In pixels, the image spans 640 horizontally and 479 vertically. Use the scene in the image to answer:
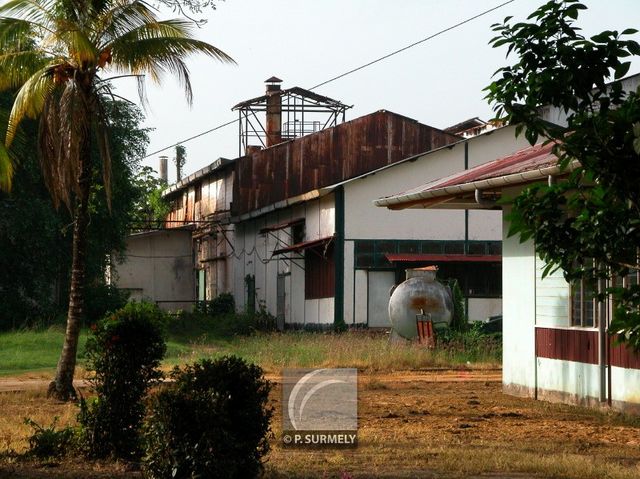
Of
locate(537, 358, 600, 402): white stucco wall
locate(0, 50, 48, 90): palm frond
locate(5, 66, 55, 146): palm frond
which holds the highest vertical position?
locate(0, 50, 48, 90): palm frond

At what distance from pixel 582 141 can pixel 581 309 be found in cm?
936

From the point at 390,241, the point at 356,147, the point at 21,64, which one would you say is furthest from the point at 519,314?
the point at 356,147

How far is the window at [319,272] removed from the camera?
123ft

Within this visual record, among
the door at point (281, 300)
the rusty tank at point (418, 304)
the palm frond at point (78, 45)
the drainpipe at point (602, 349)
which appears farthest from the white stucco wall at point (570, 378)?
the door at point (281, 300)

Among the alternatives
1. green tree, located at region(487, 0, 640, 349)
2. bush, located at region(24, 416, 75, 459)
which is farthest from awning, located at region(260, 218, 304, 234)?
green tree, located at region(487, 0, 640, 349)

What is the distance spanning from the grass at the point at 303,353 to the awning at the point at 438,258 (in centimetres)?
641

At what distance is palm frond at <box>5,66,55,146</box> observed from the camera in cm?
1653

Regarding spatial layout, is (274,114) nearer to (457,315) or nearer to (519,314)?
(457,315)

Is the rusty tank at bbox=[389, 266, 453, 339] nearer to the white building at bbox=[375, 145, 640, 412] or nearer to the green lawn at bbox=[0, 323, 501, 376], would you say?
the green lawn at bbox=[0, 323, 501, 376]

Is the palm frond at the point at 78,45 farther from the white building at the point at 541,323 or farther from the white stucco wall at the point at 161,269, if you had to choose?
the white stucco wall at the point at 161,269

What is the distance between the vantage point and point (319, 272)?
3916 cm

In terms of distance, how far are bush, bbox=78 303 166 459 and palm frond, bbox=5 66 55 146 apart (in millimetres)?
5813

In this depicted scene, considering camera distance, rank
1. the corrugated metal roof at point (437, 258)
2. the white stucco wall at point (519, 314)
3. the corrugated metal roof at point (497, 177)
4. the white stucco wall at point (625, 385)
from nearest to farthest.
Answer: the white stucco wall at point (625, 385), the corrugated metal roof at point (497, 177), the white stucco wall at point (519, 314), the corrugated metal roof at point (437, 258)

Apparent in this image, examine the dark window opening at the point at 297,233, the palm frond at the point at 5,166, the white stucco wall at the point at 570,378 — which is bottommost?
the white stucco wall at the point at 570,378
